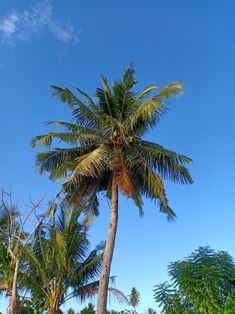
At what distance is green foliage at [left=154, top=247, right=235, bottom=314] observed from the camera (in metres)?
12.3

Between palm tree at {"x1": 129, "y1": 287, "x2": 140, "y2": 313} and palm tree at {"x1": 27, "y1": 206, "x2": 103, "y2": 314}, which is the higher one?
palm tree at {"x1": 129, "y1": 287, "x2": 140, "y2": 313}

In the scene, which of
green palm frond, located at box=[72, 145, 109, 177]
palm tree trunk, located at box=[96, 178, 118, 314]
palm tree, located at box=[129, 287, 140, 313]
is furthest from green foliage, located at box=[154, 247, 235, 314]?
palm tree, located at box=[129, 287, 140, 313]

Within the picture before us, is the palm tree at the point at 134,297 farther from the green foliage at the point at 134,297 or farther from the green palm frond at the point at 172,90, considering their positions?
the green palm frond at the point at 172,90

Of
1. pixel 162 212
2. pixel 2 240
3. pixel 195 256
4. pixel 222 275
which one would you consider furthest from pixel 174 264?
pixel 2 240

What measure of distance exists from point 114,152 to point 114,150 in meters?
0.21

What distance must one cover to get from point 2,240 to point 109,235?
4300 millimetres

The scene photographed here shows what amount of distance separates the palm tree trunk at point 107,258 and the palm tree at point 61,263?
11.4 feet

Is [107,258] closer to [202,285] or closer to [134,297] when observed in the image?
[202,285]

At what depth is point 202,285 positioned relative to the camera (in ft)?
41.1

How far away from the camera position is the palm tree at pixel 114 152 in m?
14.7

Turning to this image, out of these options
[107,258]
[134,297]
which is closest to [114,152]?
[107,258]

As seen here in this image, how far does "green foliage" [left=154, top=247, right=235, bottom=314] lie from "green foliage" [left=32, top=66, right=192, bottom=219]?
8.27 feet

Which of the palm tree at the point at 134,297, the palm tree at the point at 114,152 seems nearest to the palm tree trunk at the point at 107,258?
the palm tree at the point at 114,152

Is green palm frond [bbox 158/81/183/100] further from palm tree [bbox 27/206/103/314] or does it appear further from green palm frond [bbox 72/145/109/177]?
palm tree [bbox 27/206/103/314]
